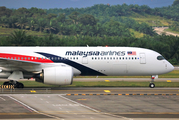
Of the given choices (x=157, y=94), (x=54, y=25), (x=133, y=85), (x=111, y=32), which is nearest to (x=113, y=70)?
(x=133, y=85)

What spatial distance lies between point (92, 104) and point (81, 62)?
994cm

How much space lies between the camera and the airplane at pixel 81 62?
3381 centimetres

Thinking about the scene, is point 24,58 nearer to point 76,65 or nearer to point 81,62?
point 76,65

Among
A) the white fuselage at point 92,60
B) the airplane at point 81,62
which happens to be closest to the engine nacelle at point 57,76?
the airplane at point 81,62

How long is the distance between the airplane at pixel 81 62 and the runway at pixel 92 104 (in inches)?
85.1

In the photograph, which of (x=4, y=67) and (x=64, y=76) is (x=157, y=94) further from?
(x=4, y=67)

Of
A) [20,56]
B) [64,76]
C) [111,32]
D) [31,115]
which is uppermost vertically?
[111,32]

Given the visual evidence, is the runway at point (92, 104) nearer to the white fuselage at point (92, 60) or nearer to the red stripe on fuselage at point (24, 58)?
the white fuselage at point (92, 60)

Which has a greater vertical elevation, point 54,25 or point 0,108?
point 54,25

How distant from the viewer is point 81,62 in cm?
3444

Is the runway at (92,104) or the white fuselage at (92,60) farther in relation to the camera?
the white fuselage at (92,60)

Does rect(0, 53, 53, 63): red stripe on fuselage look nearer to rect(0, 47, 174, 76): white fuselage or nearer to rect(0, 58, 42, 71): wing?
rect(0, 47, 174, 76): white fuselage

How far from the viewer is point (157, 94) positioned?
99.7 ft

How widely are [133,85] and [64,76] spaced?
31.2 ft
